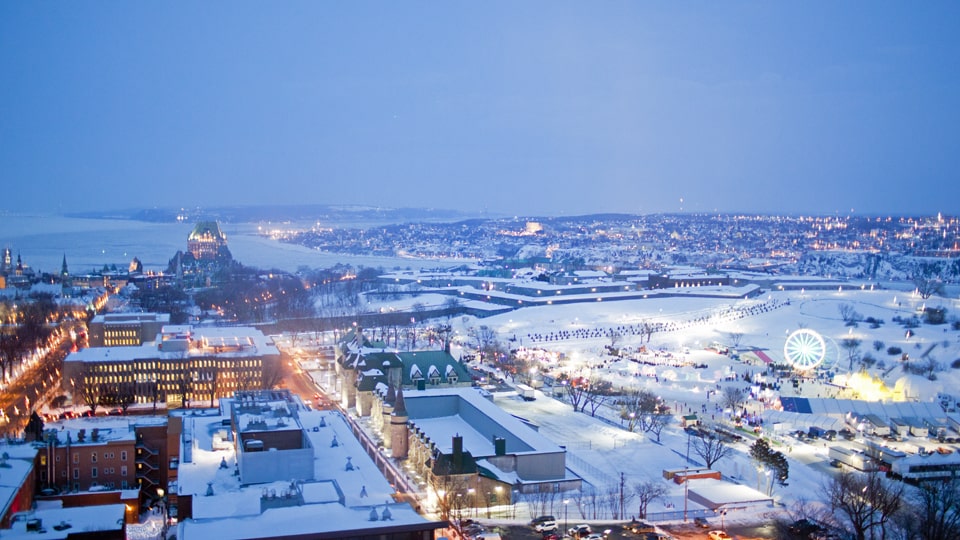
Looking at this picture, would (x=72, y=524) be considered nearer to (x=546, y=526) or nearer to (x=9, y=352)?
(x=546, y=526)

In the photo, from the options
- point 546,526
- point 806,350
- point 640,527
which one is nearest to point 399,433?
point 546,526

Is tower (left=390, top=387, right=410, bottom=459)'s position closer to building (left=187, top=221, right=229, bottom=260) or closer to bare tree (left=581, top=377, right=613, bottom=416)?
bare tree (left=581, top=377, right=613, bottom=416)

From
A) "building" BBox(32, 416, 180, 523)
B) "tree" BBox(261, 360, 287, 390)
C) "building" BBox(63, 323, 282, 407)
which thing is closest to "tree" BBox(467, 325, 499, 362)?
"tree" BBox(261, 360, 287, 390)

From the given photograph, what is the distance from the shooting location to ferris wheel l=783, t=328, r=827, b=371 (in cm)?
4424

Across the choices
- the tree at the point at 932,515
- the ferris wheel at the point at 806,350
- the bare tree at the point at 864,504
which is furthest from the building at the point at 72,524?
the ferris wheel at the point at 806,350

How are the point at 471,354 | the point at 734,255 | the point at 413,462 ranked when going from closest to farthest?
the point at 413,462, the point at 471,354, the point at 734,255

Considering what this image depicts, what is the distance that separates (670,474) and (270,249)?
14508 centimetres

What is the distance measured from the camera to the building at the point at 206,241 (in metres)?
122

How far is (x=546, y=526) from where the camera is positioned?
2123cm

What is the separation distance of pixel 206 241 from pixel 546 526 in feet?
365

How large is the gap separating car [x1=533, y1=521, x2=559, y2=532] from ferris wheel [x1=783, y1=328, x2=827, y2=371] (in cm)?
2753

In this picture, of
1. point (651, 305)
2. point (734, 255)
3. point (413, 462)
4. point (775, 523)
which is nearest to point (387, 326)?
point (651, 305)

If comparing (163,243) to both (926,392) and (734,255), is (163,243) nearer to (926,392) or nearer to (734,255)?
(734,255)

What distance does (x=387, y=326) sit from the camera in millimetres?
63500
